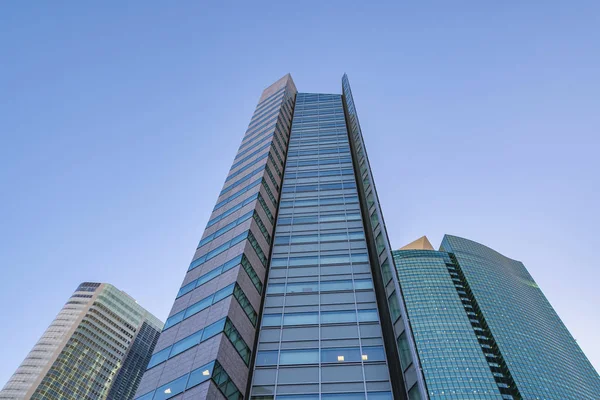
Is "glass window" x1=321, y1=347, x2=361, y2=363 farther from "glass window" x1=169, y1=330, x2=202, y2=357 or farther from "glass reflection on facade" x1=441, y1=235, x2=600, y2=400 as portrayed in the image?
"glass reflection on facade" x1=441, y1=235, x2=600, y2=400

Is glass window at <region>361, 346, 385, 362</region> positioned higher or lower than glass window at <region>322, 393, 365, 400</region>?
higher

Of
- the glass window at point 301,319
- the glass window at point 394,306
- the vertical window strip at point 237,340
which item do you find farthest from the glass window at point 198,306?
the glass window at point 394,306

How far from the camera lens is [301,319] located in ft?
114

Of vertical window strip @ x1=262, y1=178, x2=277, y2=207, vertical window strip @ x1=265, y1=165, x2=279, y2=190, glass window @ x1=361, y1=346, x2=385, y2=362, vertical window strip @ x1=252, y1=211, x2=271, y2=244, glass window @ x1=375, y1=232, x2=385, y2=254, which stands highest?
vertical window strip @ x1=265, y1=165, x2=279, y2=190

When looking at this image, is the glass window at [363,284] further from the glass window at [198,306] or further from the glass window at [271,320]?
the glass window at [198,306]

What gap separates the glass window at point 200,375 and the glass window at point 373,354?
10.5 m

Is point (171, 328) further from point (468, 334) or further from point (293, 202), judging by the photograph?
point (468, 334)

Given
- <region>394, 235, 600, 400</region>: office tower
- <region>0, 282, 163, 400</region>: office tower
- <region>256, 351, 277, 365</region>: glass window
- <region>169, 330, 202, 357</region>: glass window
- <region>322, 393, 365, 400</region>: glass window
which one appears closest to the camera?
<region>322, 393, 365, 400</region>: glass window

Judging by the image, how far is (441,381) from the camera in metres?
144

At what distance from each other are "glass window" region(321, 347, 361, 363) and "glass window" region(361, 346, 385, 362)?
422 mm

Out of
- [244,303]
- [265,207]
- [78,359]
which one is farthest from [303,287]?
[78,359]

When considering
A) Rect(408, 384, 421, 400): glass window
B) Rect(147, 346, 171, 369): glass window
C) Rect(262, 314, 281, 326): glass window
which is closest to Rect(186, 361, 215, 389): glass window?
Rect(147, 346, 171, 369): glass window

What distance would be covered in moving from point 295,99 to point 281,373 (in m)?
65.5

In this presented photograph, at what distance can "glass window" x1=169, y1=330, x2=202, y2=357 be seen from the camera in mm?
31562
